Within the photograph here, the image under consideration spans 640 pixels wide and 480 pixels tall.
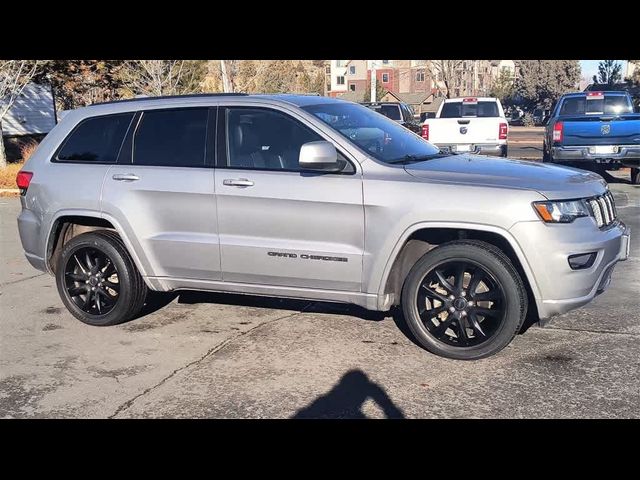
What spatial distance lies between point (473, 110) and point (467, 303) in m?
13.5

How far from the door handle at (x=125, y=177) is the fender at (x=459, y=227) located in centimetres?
216

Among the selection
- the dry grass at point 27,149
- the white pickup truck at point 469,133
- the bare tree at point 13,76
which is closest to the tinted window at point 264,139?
the white pickup truck at point 469,133

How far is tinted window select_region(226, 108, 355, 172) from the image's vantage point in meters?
5.13

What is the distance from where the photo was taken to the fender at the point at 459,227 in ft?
Answer: 14.6

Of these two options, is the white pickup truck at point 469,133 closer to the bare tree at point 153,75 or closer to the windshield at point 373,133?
the windshield at point 373,133

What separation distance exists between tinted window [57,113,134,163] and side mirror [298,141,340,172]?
1839 mm

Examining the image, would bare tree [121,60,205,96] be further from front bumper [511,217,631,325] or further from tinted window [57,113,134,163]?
front bumper [511,217,631,325]

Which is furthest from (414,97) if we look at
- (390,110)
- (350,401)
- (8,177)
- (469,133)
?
(350,401)

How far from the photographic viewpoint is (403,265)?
498cm

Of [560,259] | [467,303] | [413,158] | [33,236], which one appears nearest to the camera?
[560,259]

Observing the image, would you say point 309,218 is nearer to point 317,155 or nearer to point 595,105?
point 317,155

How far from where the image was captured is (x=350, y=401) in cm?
412

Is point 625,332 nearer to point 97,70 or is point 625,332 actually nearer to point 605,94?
point 605,94
